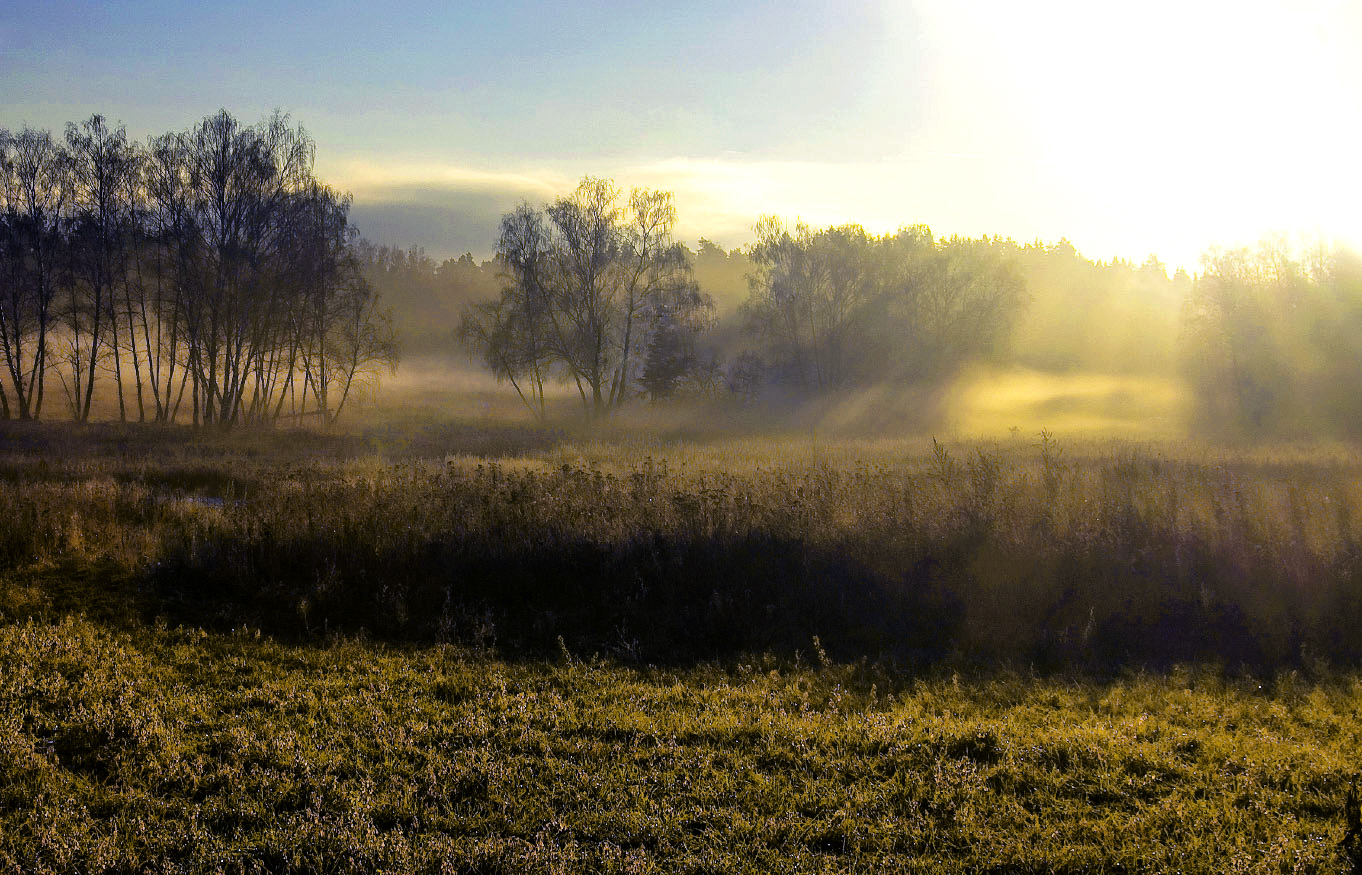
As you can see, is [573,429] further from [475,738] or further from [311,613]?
[475,738]

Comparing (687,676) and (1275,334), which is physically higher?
(1275,334)

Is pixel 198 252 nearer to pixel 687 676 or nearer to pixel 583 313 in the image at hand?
pixel 583 313

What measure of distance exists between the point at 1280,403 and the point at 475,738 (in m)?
60.9

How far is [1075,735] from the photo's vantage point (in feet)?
22.1

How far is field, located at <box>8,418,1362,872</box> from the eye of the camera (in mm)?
5117

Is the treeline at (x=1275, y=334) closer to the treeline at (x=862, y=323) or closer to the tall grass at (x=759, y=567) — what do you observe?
the treeline at (x=862, y=323)

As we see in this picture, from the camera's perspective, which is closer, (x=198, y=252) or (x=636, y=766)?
(x=636, y=766)

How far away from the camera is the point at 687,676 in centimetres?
851

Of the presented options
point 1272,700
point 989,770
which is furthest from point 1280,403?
point 989,770

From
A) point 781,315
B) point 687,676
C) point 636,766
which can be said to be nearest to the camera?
point 636,766

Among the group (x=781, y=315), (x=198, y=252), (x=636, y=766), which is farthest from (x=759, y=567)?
(x=781, y=315)

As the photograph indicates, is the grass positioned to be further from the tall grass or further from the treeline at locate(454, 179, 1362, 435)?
the treeline at locate(454, 179, 1362, 435)

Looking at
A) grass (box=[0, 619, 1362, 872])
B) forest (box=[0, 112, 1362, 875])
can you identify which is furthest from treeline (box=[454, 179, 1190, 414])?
grass (box=[0, 619, 1362, 872])

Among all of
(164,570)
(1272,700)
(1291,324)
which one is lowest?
(1272,700)
